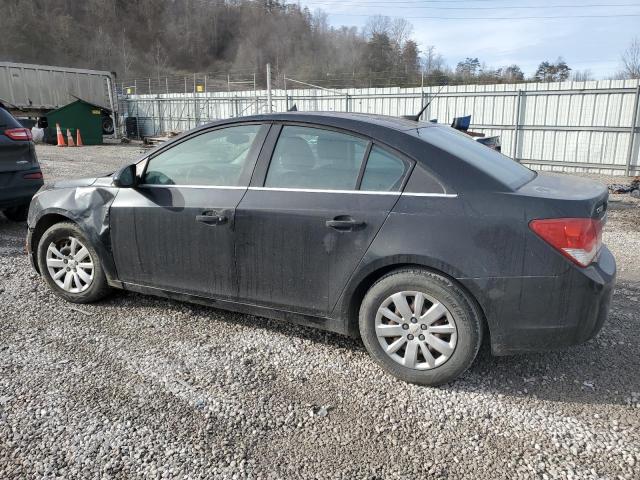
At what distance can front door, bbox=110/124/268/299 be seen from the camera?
334cm

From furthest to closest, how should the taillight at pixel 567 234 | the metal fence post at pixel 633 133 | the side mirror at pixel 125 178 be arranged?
1. the metal fence post at pixel 633 133
2. the side mirror at pixel 125 178
3. the taillight at pixel 567 234

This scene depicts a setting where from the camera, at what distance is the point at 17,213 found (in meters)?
7.00

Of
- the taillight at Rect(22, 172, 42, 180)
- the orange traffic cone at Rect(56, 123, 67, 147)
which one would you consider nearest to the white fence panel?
the taillight at Rect(22, 172, 42, 180)

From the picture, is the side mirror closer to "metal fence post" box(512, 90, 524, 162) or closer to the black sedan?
the black sedan

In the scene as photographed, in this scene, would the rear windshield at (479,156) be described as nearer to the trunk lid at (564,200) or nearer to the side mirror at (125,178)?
the trunk lid at (564,200)

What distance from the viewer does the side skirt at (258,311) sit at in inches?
124

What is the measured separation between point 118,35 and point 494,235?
97.2 m

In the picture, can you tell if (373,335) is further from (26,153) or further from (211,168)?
(26,153)

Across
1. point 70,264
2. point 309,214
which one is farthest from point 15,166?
point 309,214

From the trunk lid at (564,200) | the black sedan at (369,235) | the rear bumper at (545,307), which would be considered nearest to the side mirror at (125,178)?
the black sedan at (369,235)

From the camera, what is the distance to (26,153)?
6.30 meters

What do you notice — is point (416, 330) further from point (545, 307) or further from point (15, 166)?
point (15, 166)

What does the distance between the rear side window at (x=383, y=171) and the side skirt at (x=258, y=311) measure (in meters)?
0.87

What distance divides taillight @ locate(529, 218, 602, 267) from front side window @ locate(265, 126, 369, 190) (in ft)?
3.53
